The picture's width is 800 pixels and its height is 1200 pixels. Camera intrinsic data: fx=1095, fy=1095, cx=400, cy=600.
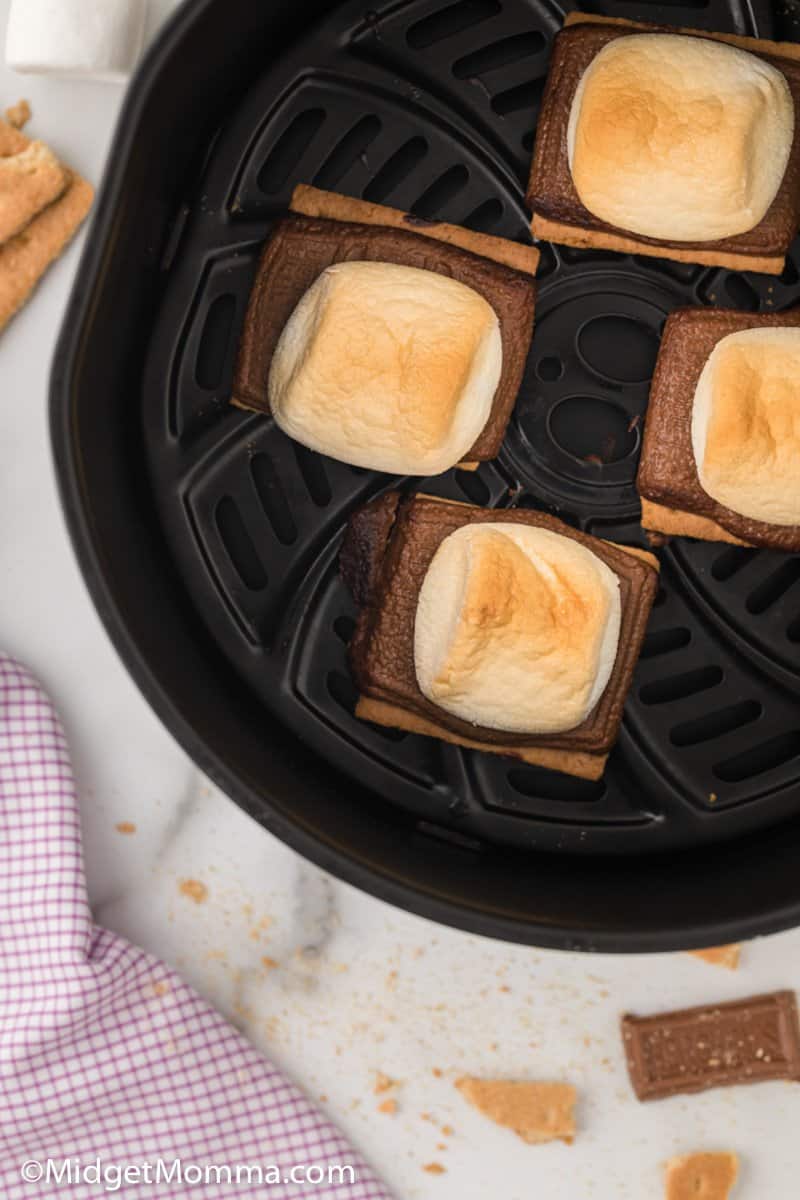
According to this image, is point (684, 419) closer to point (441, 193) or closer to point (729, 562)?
point (729, 562)

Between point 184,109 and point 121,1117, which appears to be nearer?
point 184,109

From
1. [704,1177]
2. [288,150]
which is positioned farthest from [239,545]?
[704,1177]

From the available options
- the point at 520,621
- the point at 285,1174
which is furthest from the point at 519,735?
the point at 285,1174

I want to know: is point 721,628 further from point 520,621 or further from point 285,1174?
point 285,1174

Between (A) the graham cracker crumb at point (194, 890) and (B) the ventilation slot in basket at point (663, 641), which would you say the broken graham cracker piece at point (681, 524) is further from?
(A) the graham cracker crumb at point (194, 890)

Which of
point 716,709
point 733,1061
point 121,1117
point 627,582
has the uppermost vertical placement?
point 627,582

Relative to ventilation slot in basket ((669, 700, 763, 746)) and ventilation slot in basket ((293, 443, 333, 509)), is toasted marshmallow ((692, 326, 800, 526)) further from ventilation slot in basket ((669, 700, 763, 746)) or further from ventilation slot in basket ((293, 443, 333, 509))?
ventilation slot in basket ((293, 443, 333, 509))
